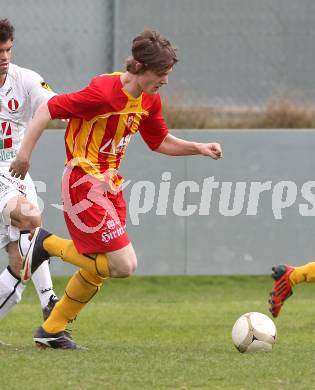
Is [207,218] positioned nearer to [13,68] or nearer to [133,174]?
[133,174]

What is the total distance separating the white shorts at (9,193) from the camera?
25.3 ft

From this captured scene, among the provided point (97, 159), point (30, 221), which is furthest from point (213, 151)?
point (30, 221)

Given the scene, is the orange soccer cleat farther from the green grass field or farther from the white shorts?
the white shorts

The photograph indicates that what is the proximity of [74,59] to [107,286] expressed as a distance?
2376 mm

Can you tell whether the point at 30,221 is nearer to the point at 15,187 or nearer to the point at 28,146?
the point at 15,187

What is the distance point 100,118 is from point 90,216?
57 centimetres

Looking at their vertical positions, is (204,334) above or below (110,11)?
below

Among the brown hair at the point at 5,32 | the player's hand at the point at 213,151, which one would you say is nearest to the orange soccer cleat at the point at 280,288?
the player's hand at the point at 213,151

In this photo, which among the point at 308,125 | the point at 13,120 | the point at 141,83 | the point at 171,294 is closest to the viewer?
the point at 141,83

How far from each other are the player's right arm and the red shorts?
1.08 ft

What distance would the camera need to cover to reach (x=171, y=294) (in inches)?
461

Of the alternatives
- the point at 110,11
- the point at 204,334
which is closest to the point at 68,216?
the point at 204,334

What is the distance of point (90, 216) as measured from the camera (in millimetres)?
6793

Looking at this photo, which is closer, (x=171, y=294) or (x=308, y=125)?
(x=171, y=294)
